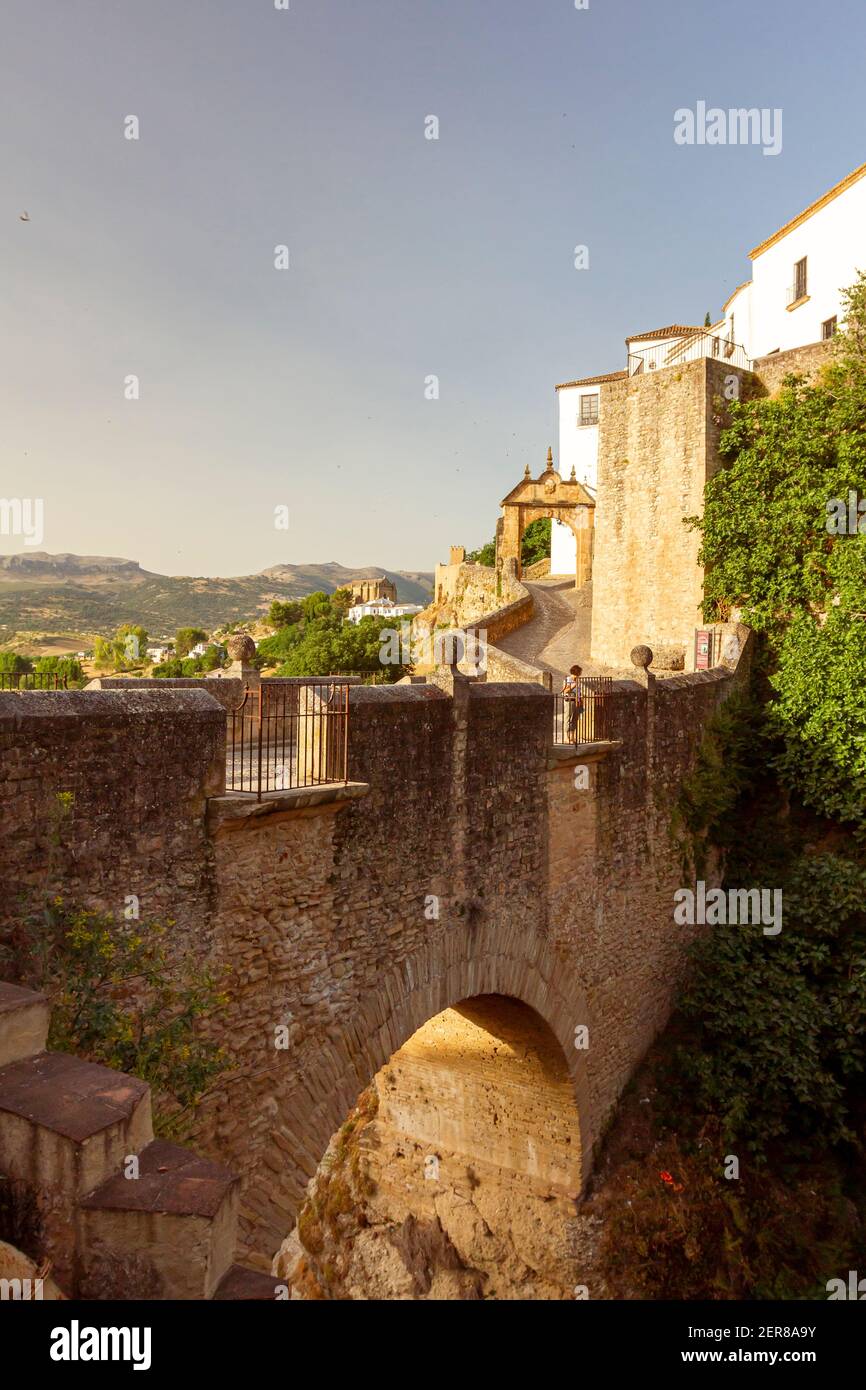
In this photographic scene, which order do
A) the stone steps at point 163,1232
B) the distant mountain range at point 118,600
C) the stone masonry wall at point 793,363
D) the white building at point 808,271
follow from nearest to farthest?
the stone steps at point 163,1232 → the stone masonry wall at point 793,363 → the white building at point 808,271 → the distant mountain range at point 118,600

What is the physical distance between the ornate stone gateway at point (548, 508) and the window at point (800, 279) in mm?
12411

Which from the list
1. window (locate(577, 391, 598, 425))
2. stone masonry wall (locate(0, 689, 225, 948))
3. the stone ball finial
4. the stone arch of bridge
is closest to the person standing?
the stone arch of bridge

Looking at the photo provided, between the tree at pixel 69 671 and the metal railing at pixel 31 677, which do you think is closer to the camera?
the metal railing at pixel 31 677

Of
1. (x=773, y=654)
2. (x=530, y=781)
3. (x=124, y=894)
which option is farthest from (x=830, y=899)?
(x=124, y=894)

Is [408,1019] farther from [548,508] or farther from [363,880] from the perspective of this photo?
[548,508]

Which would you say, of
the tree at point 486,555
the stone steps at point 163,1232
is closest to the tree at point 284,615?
the tree at point 486,555

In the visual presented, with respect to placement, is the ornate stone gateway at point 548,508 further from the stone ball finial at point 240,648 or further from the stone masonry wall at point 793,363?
the stone ball finial at point 240,648

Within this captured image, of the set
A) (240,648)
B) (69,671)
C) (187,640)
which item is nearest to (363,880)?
(240,648)

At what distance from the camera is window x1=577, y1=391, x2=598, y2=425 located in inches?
→ 1476

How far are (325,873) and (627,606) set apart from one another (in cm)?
1378

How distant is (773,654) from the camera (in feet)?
52.2

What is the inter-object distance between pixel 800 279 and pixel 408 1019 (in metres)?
23.0

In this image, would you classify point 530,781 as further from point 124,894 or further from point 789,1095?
point 789,1095

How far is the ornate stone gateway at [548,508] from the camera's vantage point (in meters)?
34.2
